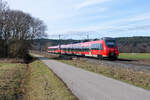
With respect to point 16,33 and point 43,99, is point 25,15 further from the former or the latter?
point 43,99

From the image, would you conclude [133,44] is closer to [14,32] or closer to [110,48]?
[14,32]

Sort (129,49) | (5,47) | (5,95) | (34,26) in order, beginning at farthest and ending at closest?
1. (129,49)
2. (34,26)
3. (5,47)
4. (5,95)

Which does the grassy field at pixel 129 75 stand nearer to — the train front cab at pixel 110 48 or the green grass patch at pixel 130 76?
the green grass patch at pixel 130 76

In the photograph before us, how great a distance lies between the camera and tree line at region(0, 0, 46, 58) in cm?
3838

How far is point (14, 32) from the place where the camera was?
148 ft

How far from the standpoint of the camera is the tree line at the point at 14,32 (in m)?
38.4

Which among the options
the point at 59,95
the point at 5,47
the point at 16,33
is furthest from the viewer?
the point at 16,33

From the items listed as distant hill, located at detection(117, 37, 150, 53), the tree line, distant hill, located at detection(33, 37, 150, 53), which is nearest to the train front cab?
the tree line

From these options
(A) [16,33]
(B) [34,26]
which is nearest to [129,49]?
(B) [34,26]

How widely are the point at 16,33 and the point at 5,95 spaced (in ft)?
126

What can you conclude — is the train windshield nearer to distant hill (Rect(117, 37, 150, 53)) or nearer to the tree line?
the tree line

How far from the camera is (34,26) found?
54219mm

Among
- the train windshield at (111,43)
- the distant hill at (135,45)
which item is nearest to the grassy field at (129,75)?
the train windshield at (111,43)

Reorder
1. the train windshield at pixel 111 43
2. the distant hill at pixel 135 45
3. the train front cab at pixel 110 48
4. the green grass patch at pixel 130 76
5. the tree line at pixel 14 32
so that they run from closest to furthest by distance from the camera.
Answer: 1. the green grass patch at pixel 130 76
2. the train front cab at pixel 110 48
3. the train windshield at pixel 111 43
4. the tree line at pixel 14 32
5. the distant hill at pixel 135 45
